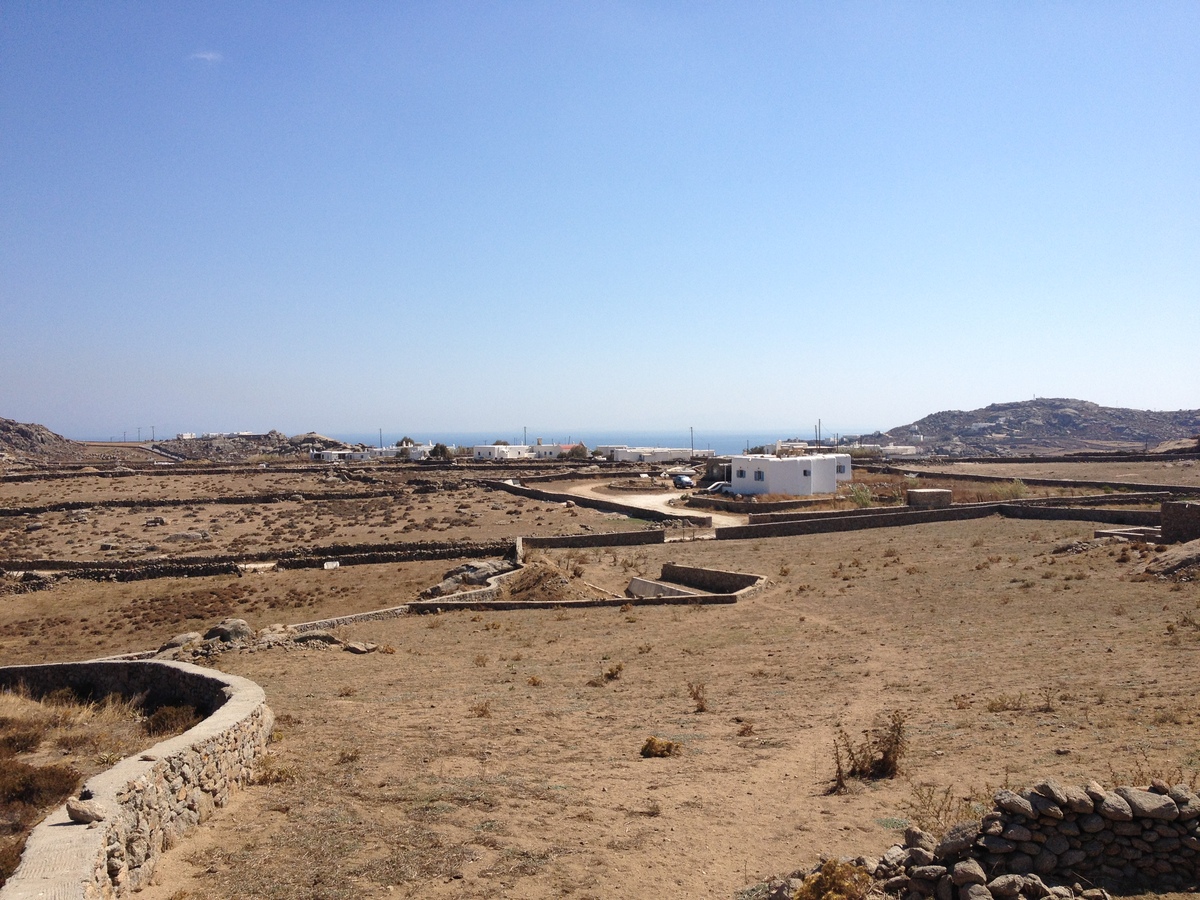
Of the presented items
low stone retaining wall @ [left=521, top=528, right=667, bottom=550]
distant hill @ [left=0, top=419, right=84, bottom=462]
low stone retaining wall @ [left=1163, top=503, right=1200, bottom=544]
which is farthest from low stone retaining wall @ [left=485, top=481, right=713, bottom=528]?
distant hill @ [left=0, top=419, right=84, bottom=462]

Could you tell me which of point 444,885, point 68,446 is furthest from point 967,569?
point 68,446

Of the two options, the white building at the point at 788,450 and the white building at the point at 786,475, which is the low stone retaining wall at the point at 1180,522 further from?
the white building at the point at 788,450

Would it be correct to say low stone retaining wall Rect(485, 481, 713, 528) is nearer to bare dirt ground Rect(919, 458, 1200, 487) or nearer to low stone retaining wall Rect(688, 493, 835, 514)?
low stone retaining wall Rect(688, 493, 835, 514)

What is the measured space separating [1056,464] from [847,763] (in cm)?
7406

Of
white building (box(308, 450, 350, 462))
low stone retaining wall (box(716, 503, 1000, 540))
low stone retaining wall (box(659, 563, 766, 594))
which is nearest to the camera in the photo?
low stone retaining wall (box(659, 563, 766, 594))

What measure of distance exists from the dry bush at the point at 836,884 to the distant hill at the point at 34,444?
12178cm

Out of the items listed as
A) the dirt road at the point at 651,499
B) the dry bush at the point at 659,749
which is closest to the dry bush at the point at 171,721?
the dry bush at the point at 659,749

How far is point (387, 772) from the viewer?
9.94m

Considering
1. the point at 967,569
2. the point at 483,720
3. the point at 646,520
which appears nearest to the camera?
the point at 483,720

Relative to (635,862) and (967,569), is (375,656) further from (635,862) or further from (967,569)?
(967,569)

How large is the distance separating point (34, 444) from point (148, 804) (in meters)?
140

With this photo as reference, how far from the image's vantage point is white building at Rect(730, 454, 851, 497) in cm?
5072

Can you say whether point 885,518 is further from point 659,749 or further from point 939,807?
point 939,807

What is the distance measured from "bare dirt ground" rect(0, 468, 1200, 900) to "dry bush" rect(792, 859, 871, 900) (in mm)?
1145
